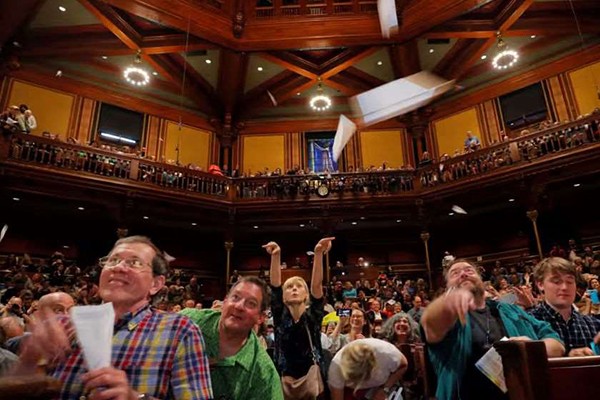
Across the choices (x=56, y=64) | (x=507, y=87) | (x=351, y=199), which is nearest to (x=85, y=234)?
(x=56, y=64)

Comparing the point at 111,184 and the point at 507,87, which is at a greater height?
the point at 507,87

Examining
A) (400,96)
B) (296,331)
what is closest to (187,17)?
(400,96)

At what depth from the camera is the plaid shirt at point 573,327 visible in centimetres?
204

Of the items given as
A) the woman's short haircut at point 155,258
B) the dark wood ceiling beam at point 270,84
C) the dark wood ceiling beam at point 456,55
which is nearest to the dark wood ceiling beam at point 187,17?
the dark wood ceiling beam at point 270,84

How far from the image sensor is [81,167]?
9.27 metres

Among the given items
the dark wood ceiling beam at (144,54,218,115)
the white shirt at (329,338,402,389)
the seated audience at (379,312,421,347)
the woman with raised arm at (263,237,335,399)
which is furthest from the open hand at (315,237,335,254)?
the dark wood ceiling beam at (144,54,218,115)

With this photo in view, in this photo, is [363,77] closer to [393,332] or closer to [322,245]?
[393,332]

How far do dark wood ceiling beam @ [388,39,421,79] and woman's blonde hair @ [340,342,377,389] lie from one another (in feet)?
34.8

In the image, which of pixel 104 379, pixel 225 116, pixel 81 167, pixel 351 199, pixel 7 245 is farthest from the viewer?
pixel 225 116

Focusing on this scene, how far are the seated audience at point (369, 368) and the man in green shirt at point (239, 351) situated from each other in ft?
1.17

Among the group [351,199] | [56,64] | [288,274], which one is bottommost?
[288,274]

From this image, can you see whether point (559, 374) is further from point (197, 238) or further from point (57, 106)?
point (57, 106)

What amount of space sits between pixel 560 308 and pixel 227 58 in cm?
1106

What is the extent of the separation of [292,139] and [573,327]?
12131mm
